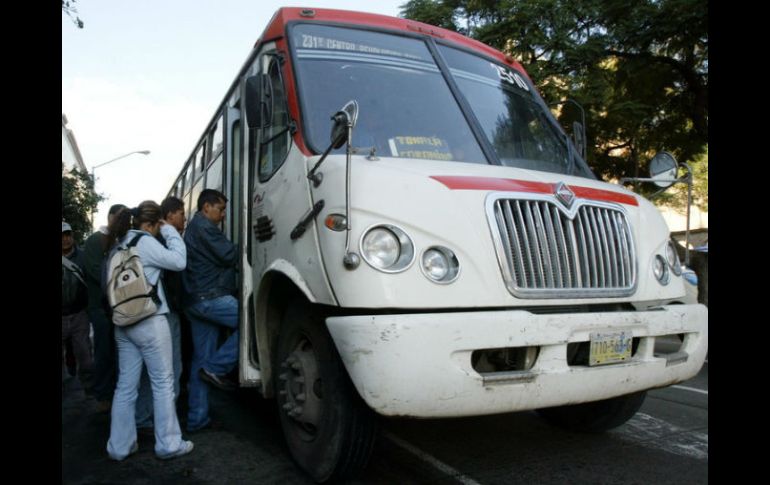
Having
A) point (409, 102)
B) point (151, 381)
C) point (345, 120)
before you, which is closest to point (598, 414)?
point (409, 102)

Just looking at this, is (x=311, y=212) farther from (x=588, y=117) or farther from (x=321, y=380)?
(x=588, y=117)

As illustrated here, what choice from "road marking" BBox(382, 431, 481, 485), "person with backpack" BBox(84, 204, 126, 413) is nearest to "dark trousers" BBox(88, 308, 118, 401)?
"person with backpack" BBox(84, 204, 126, 413)

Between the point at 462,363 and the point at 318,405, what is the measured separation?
93 cm

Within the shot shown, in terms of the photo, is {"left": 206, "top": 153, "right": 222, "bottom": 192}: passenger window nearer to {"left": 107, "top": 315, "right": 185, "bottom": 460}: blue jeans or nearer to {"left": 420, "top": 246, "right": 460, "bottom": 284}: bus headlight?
{"left": 107, "top": 315, "right": 185, "bottom": 460}: blue jeans

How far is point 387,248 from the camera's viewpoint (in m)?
2.99

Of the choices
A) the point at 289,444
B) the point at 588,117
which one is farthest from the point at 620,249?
the point at 588,117

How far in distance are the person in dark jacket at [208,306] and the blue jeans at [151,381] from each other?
0.40 metres

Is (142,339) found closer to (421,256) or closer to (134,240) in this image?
(134,240)

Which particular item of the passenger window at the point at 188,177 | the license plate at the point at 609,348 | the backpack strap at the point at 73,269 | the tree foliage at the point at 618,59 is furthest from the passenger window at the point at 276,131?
the tree foliage at the point at 618,59

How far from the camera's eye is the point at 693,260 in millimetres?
11062

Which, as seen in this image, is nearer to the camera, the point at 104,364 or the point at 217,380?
the point at 217,380

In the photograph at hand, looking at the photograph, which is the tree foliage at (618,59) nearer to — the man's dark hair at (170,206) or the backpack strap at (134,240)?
the man's dark hair at (170,206)

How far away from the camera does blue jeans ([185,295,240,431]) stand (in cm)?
451
